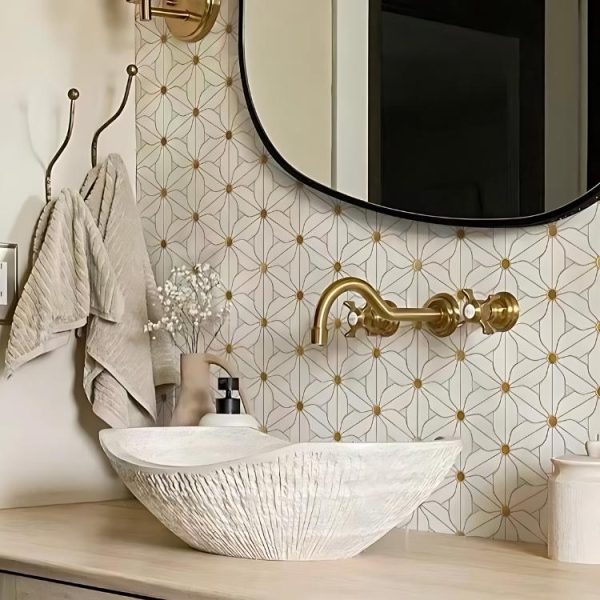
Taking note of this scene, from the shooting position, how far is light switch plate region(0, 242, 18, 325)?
1.83 meters

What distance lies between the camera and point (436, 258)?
63.2 inches

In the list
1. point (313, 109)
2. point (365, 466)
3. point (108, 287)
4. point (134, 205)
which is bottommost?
point (365, 466)

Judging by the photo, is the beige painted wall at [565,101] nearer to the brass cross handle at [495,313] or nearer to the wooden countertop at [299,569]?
the brass cross handle at [495,313]

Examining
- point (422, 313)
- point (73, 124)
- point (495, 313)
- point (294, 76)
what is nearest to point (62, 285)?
point (73, 124)

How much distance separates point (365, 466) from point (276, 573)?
0.15m

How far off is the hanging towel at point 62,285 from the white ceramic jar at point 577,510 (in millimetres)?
814

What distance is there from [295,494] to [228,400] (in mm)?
473

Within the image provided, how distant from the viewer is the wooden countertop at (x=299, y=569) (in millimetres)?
1143

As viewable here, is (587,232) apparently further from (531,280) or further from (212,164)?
(212,164)

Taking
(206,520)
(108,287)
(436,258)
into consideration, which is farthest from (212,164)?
(206,520)

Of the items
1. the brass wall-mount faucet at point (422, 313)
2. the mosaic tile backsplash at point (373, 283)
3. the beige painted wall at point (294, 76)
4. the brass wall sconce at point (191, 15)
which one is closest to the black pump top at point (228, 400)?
the mosaic tile backsplash at point (373, 283)

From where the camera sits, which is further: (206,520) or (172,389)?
(172,389)

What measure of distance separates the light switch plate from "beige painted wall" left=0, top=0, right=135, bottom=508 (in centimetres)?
A: 2

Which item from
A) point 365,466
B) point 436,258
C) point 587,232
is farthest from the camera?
point 436,258
